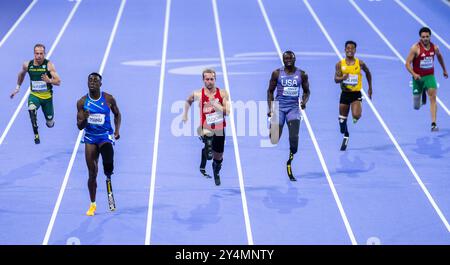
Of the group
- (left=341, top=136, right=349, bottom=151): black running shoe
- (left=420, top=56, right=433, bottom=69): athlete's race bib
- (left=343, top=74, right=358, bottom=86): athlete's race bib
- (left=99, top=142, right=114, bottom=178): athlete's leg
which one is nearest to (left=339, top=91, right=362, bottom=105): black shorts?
(left=343, top=74, right=358, bottom=86): athlete's race bib

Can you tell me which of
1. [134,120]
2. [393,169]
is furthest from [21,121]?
[393,169]

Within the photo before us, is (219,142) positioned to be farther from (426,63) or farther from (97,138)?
(426,63)

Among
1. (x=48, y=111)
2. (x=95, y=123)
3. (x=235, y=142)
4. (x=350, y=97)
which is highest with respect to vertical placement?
(x=95, y=123)

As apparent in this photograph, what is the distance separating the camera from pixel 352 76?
13.9 metres

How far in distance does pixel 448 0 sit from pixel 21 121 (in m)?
11.3

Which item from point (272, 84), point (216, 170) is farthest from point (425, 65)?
point (216, 170)

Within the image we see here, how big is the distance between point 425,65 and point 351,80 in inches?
61.8

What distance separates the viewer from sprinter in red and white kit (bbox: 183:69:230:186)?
12.4 metres

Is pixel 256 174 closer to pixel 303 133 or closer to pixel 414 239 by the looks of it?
pixel 303 133

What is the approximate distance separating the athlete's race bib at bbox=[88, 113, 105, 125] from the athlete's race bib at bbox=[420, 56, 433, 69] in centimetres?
557

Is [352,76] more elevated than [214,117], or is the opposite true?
[214,117]

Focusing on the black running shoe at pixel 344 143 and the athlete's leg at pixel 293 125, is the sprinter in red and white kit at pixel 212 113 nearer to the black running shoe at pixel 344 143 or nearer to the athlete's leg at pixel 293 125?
the athlete's leg at pixel 293 125

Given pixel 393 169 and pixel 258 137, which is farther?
pixel 258 137

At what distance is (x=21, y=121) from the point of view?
15570 millimetres
